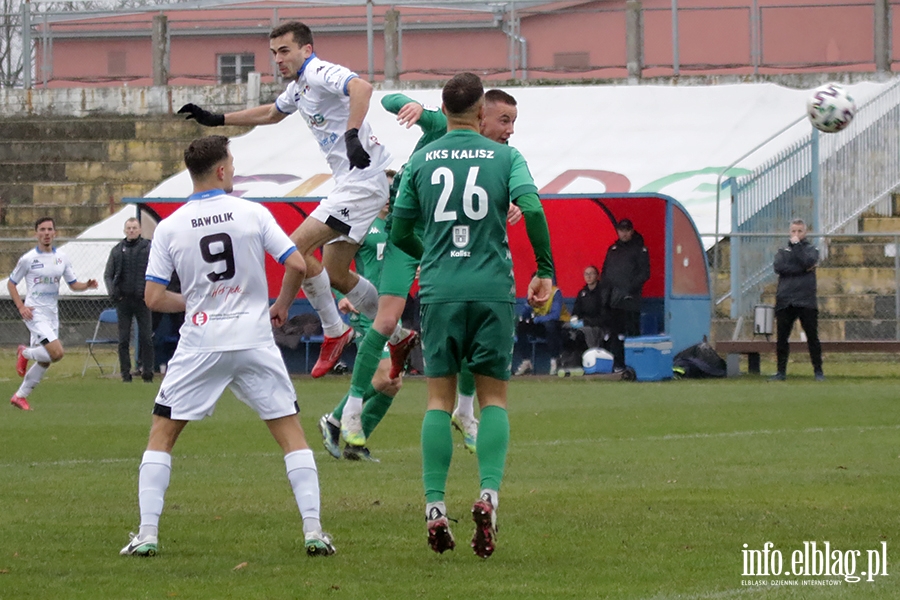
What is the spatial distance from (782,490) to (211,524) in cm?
325

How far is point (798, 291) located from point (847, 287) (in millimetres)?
4846

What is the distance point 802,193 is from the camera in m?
24.1

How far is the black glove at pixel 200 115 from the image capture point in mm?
8789

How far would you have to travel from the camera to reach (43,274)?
59.7 ft

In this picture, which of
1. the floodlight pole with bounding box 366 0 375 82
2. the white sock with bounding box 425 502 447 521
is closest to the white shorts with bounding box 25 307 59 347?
the white sock with bounding box 425 502 447 521

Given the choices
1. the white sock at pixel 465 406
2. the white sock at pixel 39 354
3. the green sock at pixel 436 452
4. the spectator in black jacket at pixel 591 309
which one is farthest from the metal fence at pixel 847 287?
the green sock at pixel 436 452

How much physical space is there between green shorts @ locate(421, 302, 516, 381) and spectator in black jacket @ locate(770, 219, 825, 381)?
13.8m

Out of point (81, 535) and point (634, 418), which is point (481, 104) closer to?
Result: point (81, 535)

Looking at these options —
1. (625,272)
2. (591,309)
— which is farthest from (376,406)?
(591,309)

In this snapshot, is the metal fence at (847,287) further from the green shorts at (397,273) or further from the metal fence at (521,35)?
the green shorts at (397,273)

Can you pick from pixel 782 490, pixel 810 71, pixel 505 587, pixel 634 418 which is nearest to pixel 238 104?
pixel 810 71

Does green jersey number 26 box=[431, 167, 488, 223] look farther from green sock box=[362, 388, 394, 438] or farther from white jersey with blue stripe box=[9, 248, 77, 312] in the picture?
white jersey with blue stripe box=[9, 248, 77, 312]

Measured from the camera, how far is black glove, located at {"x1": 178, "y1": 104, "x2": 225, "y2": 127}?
8789mm

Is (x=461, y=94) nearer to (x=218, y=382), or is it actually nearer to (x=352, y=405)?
(x=218, y=382)
